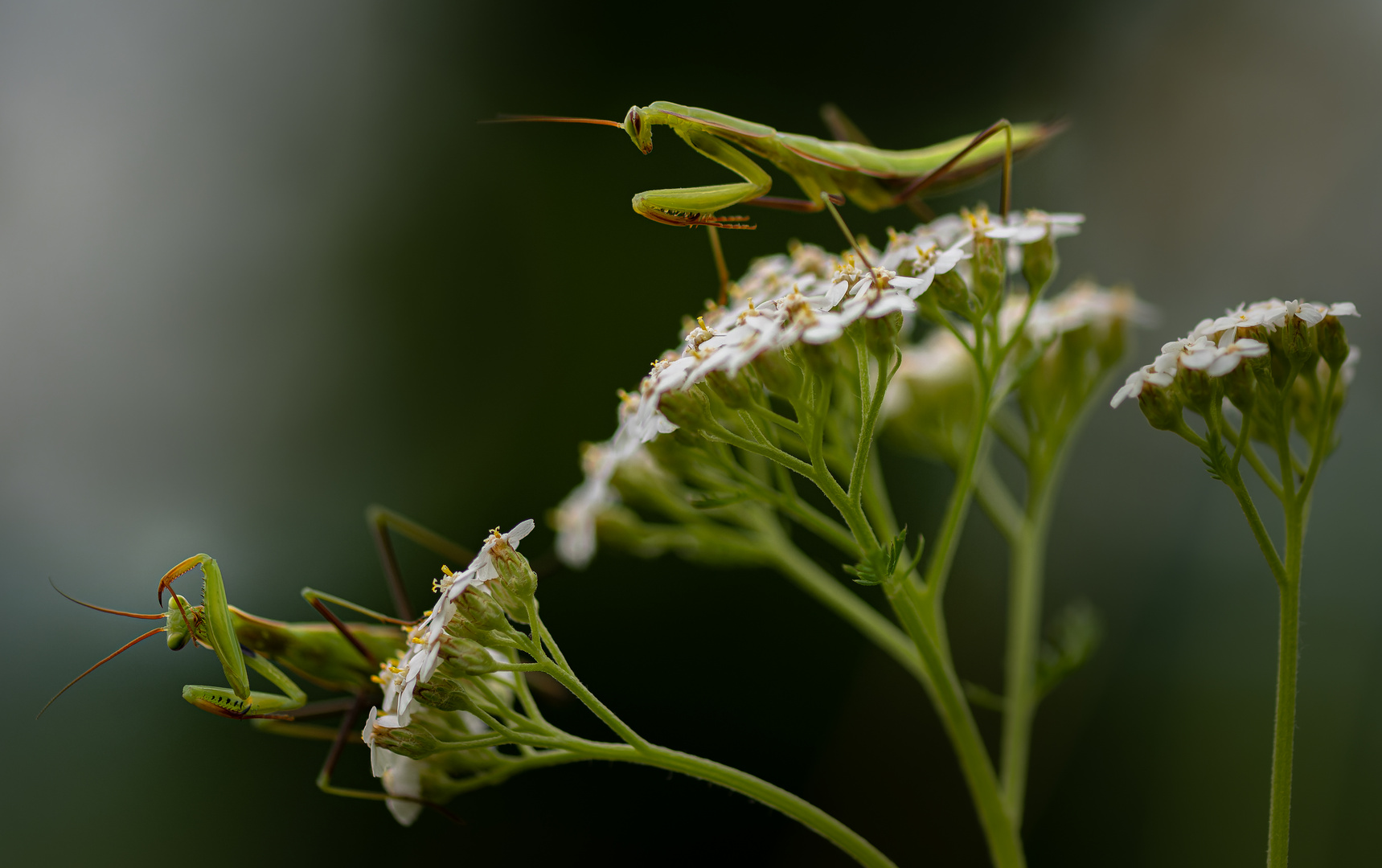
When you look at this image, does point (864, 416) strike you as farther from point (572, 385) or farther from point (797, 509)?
point (572, 385)

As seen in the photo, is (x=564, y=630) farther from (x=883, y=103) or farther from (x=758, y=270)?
(x=883, y=103)

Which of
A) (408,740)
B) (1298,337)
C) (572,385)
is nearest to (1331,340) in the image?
(1298,337)

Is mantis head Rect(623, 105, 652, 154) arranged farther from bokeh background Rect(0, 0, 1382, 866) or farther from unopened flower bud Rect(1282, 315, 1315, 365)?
bokeh background Rect(0, 0, 1382, 866)

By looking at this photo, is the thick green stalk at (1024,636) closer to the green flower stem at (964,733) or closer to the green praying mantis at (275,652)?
the green flower stem at (964,733)

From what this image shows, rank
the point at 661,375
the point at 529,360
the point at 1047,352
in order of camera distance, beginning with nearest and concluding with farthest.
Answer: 1. the point at 661,375
2. the point at 1047,352
3. the point at 529,360

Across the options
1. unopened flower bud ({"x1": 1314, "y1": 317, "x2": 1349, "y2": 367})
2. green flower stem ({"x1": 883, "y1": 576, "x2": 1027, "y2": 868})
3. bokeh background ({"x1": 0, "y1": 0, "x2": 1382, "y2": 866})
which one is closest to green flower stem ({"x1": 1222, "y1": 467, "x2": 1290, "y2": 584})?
unopened flower bud ({"x1": 1314, "y1": 317, "x2": 1349, "y2": 367})

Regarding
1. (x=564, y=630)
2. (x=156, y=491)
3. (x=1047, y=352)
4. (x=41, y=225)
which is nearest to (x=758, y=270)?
(x=1047, y=352)

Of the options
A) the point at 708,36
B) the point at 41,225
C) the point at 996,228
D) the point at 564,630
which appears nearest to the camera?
the point at 996,228
